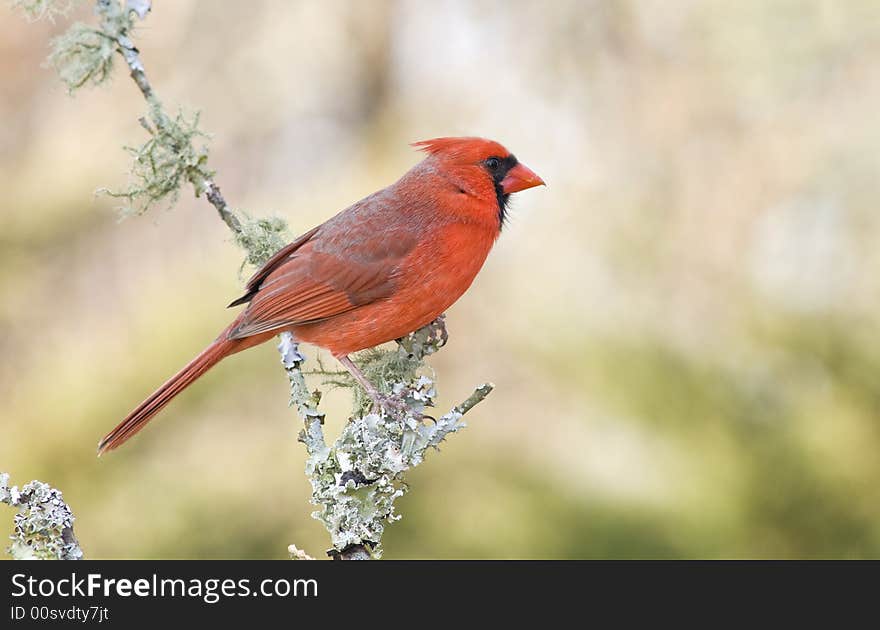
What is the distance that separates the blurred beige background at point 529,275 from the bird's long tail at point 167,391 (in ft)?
1.94

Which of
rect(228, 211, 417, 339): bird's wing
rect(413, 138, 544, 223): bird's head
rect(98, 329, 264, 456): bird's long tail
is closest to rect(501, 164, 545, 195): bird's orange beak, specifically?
rect(413, 138, 544, 223): bird's head

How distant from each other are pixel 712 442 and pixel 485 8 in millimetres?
2000

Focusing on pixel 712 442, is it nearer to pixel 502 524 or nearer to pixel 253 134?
pixel 502 524

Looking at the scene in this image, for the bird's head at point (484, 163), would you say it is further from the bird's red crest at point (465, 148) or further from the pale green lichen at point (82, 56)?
the pale green lichen at point (82, 56)

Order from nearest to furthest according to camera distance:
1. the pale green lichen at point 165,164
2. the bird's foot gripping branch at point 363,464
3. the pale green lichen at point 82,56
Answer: the bird's foot gripping branch at point 363,464
the pale green lichen at point 82,56
the pale green lichen at point 165,164

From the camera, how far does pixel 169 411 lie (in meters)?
2.87

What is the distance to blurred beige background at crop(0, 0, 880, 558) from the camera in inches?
98.1

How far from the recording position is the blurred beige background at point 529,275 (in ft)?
8.18

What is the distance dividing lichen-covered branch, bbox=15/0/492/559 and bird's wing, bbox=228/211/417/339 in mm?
66

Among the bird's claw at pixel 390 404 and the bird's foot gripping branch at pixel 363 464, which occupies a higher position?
the bird's claw at pixel 390 404

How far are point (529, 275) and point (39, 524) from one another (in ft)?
6.80

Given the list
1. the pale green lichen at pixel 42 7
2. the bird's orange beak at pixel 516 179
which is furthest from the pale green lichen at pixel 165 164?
the bird's orange beak at pixel 516 179

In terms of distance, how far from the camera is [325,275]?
2289 mm
